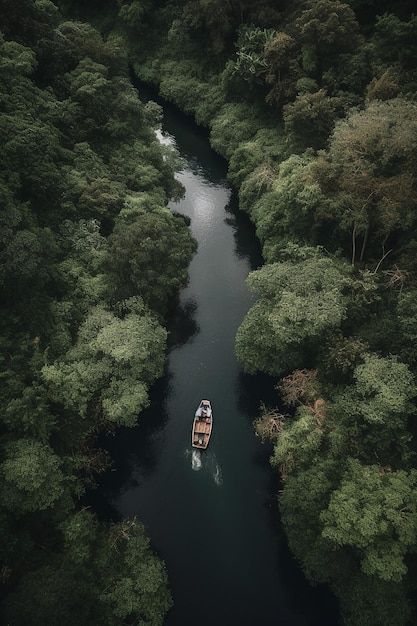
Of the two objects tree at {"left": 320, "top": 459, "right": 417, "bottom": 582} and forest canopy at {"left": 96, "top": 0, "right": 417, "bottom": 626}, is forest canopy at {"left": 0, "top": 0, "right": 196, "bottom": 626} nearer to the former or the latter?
forest canopy at {"left": 96, "top": 0, "right": 417, "bottom": 626}

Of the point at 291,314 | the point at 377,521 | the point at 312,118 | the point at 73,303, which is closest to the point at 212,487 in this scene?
the point at 377,521

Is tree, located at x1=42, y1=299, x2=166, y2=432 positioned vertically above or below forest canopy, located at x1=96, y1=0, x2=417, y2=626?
below

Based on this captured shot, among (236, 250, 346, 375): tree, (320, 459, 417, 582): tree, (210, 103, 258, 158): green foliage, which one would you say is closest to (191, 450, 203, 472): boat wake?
(236, 250, 346, 375): tree

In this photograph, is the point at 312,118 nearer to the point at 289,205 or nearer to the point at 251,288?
the point at 289,205

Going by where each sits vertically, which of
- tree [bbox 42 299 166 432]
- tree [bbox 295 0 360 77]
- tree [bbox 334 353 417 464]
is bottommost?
tree [bbox 42 299 166 432]

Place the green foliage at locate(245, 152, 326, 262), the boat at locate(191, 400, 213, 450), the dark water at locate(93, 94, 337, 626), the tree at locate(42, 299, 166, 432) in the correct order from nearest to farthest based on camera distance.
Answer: the dark water at locate(93, 94, 337, 626) → the tree at locate(42, 299, 166, 432) → the boat at locate(191, 400, 213, 450) → the green foliage at locate(245, 152, 326, 262)

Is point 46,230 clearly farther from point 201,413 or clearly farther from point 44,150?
point 201,413
